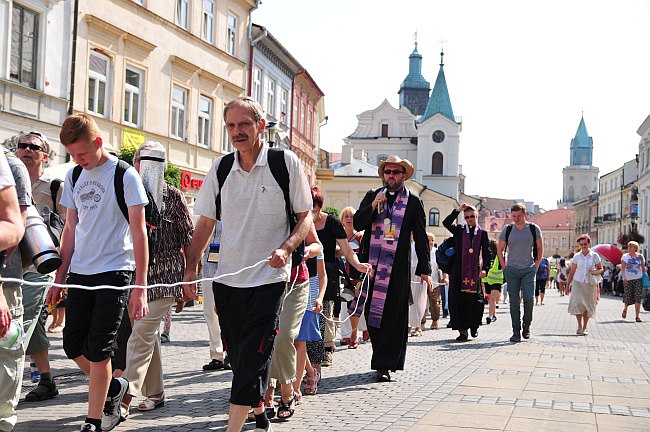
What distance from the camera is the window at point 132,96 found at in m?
23.2

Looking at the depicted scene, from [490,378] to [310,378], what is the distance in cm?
194

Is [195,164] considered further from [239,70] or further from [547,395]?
[547,395]

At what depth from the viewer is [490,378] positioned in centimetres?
845

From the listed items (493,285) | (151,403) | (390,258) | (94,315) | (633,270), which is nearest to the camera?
(94,315)

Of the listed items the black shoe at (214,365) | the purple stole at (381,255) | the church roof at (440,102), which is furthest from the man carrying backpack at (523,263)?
A: the church roof at (440,102)

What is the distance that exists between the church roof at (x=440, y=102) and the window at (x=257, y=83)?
7092cm

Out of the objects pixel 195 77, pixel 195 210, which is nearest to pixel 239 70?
pixel 195 77

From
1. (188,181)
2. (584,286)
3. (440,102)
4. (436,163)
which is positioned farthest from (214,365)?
(440,102)

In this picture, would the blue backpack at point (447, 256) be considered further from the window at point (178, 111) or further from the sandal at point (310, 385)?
the window at point (178, 111)

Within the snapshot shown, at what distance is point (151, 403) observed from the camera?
648 cm

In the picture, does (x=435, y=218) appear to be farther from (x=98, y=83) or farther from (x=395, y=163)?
(x=395, y=163)

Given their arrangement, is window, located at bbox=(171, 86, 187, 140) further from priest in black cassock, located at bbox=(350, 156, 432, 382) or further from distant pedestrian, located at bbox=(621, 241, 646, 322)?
priest in black cassock, located at bbox=(350, 156, 432, 382)

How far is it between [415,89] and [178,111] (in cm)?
11928

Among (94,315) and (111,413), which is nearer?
(94,315)
